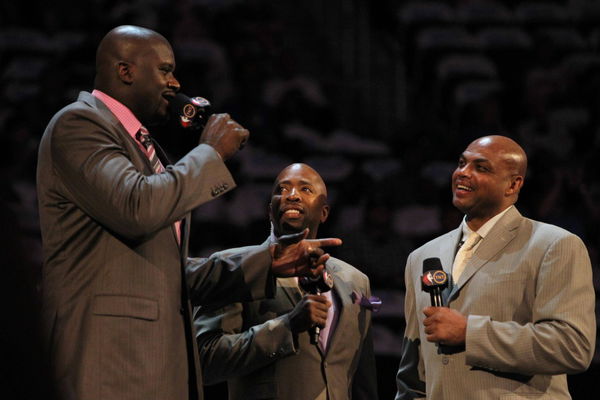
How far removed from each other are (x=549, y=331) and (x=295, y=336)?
0.91 m

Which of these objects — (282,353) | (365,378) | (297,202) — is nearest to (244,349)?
(282,353)

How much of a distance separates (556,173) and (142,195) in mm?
4772

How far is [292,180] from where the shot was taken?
3539 mm

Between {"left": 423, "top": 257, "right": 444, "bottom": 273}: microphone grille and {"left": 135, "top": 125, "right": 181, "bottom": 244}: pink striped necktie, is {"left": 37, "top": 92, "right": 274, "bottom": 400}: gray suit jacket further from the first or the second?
{"left": 423, "top": 257, "right": 444, "bottom": 273}: microphone grille

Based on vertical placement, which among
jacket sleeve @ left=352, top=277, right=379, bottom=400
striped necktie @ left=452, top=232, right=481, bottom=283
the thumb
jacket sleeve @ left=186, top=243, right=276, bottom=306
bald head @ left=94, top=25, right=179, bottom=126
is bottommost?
jacket sleeve @ left=352, top=277, right=379, bottom=400

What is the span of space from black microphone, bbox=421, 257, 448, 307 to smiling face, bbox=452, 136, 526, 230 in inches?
16.6

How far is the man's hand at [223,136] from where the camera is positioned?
2383 millimetres

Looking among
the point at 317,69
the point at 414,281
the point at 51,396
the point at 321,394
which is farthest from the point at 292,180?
the point at 317,69

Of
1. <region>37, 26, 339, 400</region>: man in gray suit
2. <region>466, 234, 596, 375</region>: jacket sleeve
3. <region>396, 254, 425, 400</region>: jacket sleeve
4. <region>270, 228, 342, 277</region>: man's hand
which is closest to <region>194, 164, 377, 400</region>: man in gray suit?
<region>396, 254, 425, 400</region>: jacket sleeve

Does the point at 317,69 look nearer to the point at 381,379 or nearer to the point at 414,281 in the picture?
the point at 381,379

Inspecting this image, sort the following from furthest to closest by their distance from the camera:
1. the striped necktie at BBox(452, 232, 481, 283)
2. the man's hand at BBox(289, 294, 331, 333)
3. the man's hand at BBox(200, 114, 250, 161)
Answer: the striped necktie at BBox(452, 232, 481, 283), the man's hand at BBox(289, 294, 331, 333), the man's hand at BBox(200, 114, 250, 161)

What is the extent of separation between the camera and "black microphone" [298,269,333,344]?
3.03 metres

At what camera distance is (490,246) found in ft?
10.1

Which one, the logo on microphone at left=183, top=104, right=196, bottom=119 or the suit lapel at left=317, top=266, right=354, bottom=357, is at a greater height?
the logo on microphone at left=183, top=104, right=196, bottom=119
